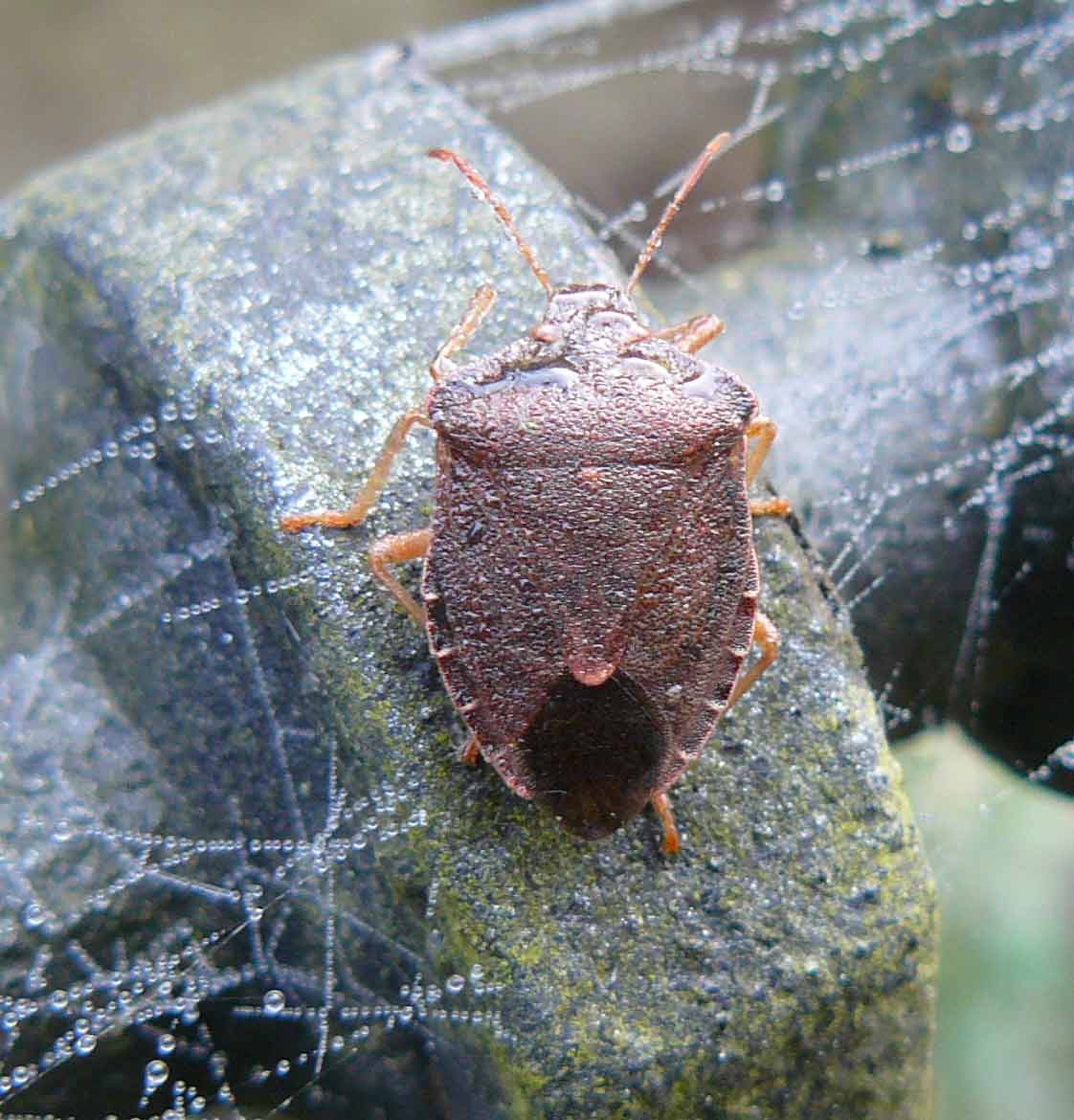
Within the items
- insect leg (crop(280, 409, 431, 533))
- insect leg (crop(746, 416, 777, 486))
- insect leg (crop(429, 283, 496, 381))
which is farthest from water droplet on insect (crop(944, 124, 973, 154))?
insect leg (crop(280, 409, 431, 533))

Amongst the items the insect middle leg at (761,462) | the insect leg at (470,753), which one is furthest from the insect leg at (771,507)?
the insect leg at (470,753)

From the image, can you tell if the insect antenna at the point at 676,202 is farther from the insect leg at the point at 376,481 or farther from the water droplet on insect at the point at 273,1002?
the water droplet on insect at the point at 273,1002

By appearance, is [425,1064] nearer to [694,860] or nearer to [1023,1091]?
[694,860]

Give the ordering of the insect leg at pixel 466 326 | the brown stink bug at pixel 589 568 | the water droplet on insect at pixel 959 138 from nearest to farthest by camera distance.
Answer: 1. the brown stink bug at pixel 589 568
2. the insect leg at pixel 466 326
3. the water droplet on insect at pixel 959 138

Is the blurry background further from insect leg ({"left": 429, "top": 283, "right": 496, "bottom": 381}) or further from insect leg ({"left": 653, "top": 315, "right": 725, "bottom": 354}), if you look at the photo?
insect leg ({"left": 429, "top": 283, "right": 496, "bottom": 381})

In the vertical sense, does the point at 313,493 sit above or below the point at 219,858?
above

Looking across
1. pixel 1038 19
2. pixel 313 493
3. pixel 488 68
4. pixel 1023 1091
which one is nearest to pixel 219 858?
pixel 313 493
